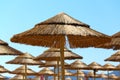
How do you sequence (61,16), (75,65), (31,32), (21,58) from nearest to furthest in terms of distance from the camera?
(31,32) → (61,16) → (21,58) → (75,65)

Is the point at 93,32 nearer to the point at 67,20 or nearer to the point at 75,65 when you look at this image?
the point at 67,20

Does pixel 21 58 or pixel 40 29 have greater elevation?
pixel 21 58

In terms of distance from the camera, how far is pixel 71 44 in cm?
1127

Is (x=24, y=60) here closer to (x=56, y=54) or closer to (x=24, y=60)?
(x=24, y=60)

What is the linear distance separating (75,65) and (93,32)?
16.8 meters

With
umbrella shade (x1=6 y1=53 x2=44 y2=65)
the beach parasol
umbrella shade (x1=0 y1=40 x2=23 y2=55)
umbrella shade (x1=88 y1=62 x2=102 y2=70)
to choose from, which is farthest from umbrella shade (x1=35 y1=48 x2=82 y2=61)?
umbrella shade (x1=88 y1=62 x2=102 y2=70)

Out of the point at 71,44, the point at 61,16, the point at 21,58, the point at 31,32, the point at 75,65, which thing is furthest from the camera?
the point at 75,65

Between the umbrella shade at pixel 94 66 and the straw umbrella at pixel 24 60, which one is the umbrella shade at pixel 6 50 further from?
the umbrella shade at pixel 94 66

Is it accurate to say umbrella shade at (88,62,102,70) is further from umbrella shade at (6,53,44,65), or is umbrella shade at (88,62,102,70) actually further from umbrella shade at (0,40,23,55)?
umbrella shade at (0,40,23,55)

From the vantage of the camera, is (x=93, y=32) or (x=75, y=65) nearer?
(x=93, y=32)

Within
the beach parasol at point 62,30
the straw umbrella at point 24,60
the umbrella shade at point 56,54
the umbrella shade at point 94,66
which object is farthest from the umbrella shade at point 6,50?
the umbrella shade at point 94,66

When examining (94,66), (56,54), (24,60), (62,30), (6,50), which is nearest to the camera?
(62,30)

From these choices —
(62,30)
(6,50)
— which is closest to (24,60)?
→ (6,50)

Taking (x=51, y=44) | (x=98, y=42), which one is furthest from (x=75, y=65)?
(x=98, y=42)
